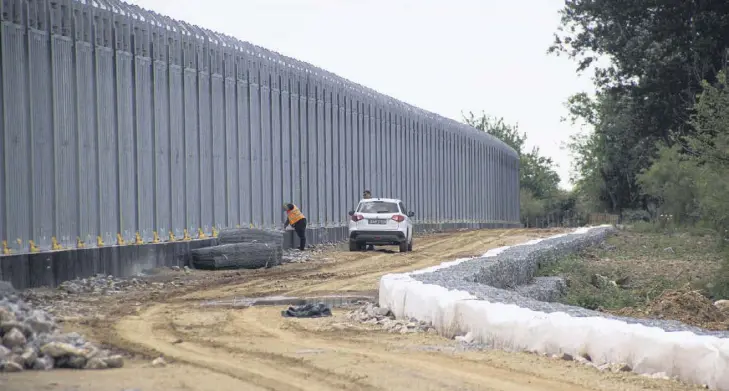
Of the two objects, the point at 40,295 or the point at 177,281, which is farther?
the point at 177,281

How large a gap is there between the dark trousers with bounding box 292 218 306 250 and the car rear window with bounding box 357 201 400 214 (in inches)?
62.4

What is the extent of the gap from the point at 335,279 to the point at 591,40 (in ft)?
88.9

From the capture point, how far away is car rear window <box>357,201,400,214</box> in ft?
116

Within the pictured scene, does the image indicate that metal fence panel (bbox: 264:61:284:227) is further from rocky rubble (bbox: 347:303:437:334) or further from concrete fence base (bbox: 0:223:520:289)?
rocky rubble (bbox: 347:303:437:334)

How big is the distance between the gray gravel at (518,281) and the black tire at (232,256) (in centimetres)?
519

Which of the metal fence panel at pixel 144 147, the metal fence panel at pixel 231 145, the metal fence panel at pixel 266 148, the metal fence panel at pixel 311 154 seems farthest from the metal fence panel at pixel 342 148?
the metal fence panel at pixel 144 147

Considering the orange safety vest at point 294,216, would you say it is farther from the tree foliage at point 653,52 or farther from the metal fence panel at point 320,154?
the tree foliage at point 653,52

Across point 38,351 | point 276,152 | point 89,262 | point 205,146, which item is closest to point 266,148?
point 276,152

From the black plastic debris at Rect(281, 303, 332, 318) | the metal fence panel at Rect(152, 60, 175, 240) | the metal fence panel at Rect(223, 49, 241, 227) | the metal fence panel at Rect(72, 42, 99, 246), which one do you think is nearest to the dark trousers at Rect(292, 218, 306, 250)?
the metal fence panel at Rect(223, 49, 241, 227)

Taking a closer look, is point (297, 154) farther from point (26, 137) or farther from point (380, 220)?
point (26, 137)

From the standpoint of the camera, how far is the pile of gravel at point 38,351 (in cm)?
942

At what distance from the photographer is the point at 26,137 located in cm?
2047

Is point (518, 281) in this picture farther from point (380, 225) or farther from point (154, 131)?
point (380, 225)

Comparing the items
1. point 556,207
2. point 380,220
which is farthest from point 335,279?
point 556,207
